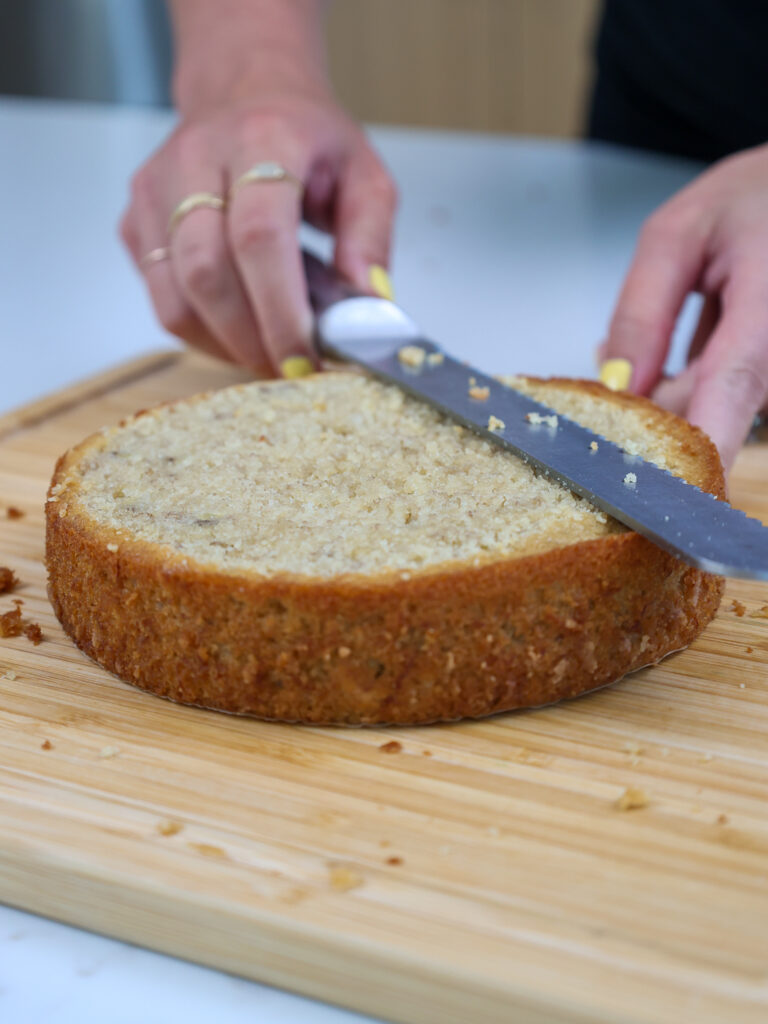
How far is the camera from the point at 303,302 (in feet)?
6.36

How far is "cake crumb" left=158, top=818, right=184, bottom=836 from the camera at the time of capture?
1047mm

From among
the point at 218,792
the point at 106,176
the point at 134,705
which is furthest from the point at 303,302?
the point at 106,176

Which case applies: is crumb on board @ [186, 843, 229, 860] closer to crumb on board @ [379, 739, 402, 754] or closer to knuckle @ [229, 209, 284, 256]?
crumb on board @ [379, 739, 402, 754]

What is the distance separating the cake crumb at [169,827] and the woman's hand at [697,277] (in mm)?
1109

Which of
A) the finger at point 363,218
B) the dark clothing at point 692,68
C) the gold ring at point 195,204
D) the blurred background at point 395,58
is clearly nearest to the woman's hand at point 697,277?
the finger at point 363,218

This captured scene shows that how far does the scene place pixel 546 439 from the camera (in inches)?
58.2

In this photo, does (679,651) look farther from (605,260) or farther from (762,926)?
(605,260)

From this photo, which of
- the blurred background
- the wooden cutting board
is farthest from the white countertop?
the blurred background

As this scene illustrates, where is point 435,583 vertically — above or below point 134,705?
above

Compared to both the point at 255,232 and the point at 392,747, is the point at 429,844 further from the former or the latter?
the point at 255,232

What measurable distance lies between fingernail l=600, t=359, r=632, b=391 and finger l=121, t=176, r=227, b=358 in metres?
0.78

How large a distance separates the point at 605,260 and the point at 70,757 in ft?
8.41

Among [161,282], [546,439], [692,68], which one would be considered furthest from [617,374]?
[692,68]

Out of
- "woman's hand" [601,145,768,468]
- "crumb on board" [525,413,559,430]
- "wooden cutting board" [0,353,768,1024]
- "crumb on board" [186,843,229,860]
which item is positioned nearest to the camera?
"wooden cutting board" [0,353,768,1024]
